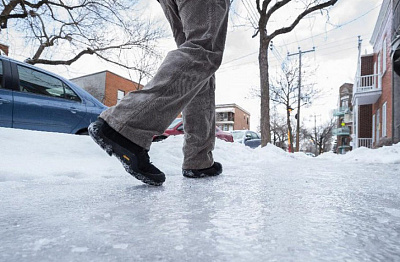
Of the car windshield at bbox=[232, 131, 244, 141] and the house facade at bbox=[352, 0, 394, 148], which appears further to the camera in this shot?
the house facade at bbox=[352, 0, 394, 148]

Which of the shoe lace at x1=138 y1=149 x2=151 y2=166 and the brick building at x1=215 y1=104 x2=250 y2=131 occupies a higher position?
the brick building at x1=215 y1=104 x2=250 y2=131

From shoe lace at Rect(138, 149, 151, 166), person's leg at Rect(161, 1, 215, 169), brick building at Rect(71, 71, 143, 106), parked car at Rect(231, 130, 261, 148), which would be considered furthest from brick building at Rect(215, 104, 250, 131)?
shoe lace at Rect(138, 149, 151, 166)

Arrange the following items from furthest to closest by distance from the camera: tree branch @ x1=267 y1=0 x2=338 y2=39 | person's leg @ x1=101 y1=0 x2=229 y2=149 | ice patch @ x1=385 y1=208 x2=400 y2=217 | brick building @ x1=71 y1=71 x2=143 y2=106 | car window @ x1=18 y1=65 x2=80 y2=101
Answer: brick building @ x1=71 y1=71 x2=143 y2=106
tree branch @ x1=267 y1=0 x2=338 y2=39
car window @ x1=18 y1=65 x2=80 y2=101
person's leg @ x1=101 y1=0 x2=229 y2=149
ice patch @ x1=385 y1=208 x2=400 y2=217

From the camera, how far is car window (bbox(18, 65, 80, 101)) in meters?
3.53

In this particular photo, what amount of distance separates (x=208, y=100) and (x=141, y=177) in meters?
0.67

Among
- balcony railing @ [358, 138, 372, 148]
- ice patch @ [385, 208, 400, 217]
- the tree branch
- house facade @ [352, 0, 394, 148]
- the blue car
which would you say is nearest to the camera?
ice patch @ [385, 208, 400, 217]

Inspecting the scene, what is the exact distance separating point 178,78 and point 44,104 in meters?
3.23

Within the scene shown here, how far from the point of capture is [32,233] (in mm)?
538

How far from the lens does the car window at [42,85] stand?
353 cm

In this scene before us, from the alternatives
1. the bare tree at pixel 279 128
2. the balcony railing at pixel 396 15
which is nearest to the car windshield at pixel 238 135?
the balcony railing at pixel 396 15

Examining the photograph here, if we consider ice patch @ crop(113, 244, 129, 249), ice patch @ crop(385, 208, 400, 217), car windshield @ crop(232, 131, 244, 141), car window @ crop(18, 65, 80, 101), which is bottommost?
ice patch @ crop(113, 244, 129, 249)

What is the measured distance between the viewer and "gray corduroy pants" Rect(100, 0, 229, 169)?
1000 mm

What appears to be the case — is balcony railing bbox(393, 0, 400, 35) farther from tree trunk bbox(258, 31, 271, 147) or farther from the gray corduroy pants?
tree trunk bbox(258, 31, 271, 147)

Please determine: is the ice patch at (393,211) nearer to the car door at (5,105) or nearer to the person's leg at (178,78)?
the person's leg at (178,78)
